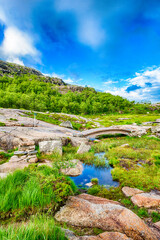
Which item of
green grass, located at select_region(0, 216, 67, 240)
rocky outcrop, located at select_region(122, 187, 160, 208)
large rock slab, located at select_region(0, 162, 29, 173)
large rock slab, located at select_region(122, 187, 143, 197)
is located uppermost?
green grass, located at select_region(0, 216, 67, 240)

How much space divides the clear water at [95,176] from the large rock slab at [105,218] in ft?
13.2

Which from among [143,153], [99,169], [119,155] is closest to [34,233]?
[99,169]

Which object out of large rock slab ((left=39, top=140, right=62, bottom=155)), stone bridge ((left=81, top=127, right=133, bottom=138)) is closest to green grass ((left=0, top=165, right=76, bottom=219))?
large rock slab ((left=39, top=140, right=62, bottom=155))

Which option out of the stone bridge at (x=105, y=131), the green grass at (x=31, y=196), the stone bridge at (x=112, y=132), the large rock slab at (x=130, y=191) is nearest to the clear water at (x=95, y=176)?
the large rock slab at (x=130, y=191)

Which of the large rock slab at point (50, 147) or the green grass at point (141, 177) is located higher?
the large rock slab at point (50, 147)

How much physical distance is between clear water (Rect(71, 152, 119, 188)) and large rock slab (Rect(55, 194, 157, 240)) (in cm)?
401

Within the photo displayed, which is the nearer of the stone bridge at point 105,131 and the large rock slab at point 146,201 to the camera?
the large rock slab at point 146,201

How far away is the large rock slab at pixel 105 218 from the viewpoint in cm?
422

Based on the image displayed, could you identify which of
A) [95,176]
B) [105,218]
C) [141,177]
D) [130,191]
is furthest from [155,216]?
[95,176]

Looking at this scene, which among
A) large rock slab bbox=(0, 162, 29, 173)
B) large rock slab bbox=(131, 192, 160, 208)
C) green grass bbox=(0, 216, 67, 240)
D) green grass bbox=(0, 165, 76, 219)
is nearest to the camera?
green grass bbox=(0, 216, 67, 240)

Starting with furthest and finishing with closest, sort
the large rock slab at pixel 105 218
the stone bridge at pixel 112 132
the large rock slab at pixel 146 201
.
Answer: the stone bridge at pixel 112 132 < the large rock slab at pixel 146 201 < the large rock slab at pixel 105 218

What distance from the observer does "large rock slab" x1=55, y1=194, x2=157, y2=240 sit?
422 centimetres

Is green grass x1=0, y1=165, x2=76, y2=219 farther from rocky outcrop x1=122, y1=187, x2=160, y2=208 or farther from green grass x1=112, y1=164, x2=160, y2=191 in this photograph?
green grass x1=112, y1=164, x2=160, y2=191

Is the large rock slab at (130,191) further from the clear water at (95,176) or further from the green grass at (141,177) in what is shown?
the clear water at (95,176)
